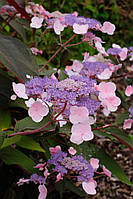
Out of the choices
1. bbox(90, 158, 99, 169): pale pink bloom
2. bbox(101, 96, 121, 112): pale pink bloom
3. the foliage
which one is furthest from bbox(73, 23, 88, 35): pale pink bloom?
bbox(90, 158, 99, 169): pale pink bloom

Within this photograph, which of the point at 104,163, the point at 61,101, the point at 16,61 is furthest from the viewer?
the point at 104,163

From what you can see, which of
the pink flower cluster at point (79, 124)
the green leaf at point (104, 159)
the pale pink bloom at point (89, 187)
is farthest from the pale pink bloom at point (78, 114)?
the green leaf at point (104, 159)

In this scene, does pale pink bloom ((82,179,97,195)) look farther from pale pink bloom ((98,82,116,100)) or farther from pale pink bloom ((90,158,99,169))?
pale pink bloom ((98,82,116,100))

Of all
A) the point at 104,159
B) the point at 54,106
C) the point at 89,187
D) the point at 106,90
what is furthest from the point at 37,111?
the point at 104,159

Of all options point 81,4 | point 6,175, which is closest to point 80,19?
point 6,175

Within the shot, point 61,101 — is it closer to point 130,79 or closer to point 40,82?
point 40,82

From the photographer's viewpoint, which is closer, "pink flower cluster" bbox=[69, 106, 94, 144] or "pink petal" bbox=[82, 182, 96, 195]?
"pink flower cluster" bbox=[69, 106, 94, 144]
